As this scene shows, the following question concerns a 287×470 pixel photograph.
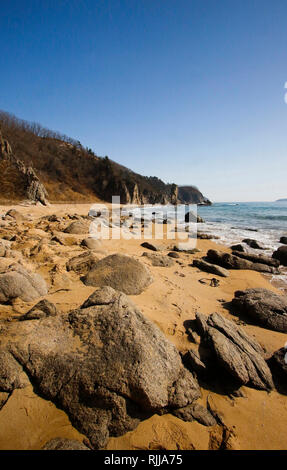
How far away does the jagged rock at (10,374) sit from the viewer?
219 cm

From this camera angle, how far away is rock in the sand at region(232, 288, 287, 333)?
4.45m

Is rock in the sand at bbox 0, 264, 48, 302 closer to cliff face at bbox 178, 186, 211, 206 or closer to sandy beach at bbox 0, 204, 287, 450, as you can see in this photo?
sandy beach at bbox 0, 204, 287, 450

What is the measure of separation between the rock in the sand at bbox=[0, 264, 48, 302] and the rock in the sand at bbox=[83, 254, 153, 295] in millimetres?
1165

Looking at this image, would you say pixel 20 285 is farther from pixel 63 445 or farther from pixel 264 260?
pixel 264 260

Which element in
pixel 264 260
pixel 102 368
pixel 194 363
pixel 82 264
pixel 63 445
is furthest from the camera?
pixel 264 260

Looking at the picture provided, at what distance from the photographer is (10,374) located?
224 cm

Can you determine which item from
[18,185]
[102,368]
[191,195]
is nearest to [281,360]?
Answer: [102,368]

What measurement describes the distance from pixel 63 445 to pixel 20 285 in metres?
2.87

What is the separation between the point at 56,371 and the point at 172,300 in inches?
129

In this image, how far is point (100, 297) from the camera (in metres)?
3.44

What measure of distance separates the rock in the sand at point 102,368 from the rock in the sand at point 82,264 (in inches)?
111

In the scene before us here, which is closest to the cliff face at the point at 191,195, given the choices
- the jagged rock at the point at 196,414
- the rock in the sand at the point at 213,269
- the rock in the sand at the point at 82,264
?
the rock in the sand at the point at 213,269

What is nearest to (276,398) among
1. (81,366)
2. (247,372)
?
(247,372)
